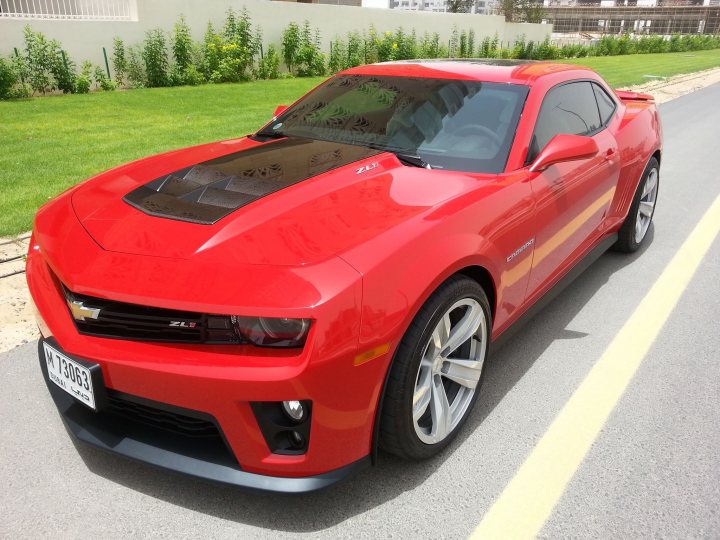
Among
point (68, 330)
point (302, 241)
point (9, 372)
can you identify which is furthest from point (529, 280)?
point (9, 372)

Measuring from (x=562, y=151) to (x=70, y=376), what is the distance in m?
2.32

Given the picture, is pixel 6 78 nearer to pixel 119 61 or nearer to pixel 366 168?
pixel 119 61

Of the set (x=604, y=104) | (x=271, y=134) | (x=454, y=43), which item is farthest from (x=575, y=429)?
(x=454, y=43)

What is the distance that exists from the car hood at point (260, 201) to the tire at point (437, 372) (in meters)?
0.37

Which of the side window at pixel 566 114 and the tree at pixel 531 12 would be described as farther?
the tree at pixel 531 12

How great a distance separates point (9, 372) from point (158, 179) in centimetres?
122

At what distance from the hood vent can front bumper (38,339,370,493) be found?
2.28 feet

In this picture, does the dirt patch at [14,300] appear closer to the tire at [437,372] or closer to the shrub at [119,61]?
the tire at [437,372]

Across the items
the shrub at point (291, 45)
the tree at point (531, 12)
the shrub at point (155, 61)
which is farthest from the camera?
the tree at point (531, 12)

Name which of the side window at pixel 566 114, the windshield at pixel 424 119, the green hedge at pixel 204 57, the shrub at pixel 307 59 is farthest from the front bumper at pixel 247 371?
the shrub at pixel 307 59

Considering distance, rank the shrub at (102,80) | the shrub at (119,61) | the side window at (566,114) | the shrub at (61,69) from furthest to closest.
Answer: the shrub at (119,61)
the shrub at (102,80)
the shrub at (61,69)
the side window at (566,114)

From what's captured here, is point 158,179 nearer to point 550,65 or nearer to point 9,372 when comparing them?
point 9,372

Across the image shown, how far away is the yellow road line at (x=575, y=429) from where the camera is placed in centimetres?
224

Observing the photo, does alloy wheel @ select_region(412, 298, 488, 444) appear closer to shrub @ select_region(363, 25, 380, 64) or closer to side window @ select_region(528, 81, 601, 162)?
side window @ select_region(528, 81, 601, 162)
